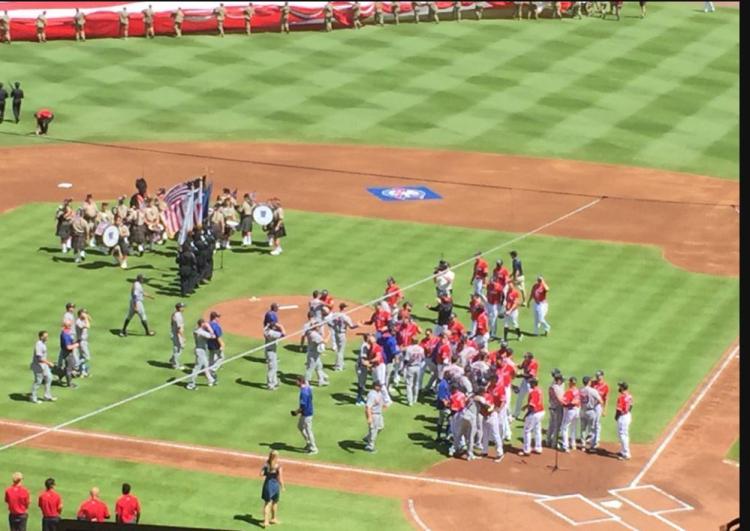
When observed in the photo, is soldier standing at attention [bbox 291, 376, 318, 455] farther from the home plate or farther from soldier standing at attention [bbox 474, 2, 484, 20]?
soldier standing at attention [bbox 474, 2, 484, 20]

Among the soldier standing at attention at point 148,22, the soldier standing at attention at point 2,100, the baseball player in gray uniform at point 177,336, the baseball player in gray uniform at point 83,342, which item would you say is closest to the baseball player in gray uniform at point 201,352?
the baseball player in gray uniform at point 177,336

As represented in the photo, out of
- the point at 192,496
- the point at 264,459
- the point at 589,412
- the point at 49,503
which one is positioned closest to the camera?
the point at 49,503

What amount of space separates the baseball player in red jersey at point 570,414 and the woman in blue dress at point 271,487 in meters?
7.17

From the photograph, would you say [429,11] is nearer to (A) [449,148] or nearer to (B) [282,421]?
(A) [449,148]

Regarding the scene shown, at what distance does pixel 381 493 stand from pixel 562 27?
49.4m

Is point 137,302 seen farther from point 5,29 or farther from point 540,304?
point 5,29

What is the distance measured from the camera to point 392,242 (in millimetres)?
57625

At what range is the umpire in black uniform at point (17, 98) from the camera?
195 ft

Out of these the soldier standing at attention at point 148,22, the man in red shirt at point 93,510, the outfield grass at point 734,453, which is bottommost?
the outfield grass at point 734,453

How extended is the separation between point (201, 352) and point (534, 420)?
755 centimetres

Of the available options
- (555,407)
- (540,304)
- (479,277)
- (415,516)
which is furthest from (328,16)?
(415,516)

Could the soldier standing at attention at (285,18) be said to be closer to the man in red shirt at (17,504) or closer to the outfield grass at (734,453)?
the outfield grass at (734,453)

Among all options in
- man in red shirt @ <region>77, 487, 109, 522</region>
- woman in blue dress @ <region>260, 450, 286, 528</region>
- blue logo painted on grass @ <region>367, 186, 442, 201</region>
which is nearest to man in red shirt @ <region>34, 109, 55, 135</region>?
blue logo painted on grass @ <region>367, 186, 442, 201</region>

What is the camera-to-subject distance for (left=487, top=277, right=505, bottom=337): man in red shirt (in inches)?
1970
